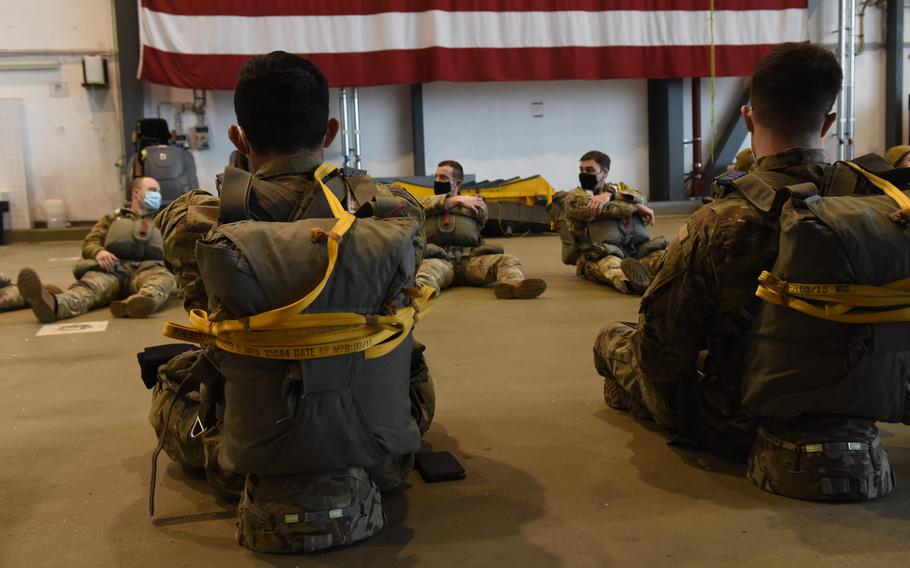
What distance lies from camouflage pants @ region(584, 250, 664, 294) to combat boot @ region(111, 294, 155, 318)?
2658 mm

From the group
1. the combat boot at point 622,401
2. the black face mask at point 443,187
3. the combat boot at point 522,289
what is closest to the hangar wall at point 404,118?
the black face mask at point 443,187

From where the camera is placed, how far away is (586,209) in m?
5.55

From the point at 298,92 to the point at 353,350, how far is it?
621mm

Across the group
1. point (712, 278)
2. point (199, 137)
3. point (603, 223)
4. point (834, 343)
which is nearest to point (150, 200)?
point (603, 223)

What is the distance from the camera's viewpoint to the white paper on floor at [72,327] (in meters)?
4.36

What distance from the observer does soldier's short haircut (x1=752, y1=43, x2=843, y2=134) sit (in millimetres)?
2068

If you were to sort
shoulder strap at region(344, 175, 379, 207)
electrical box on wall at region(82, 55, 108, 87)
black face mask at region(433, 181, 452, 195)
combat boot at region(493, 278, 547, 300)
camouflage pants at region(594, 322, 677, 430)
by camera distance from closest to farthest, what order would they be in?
1. shoulder strap at region(344, 175, 379, 207)
2. camouflage pants at region(594, 322, 677, 430)
3. combat boot at region(493, 278, 547, 300)
4. black face mask at region(433, 181, 452, 195)
5. electrical box on wall at region(82, 55, 108, 87)

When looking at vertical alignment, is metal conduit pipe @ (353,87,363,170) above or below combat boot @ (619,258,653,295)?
above

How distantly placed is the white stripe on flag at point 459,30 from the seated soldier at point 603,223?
4.89 metres

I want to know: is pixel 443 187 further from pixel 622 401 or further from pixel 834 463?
pixel 834 463

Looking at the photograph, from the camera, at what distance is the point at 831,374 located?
1839 mm

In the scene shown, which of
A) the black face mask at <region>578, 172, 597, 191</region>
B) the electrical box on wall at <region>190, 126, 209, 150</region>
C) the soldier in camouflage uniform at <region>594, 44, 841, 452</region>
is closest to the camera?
the soldier in camouflage uniform at <region>594, 44, 841, 452</region>

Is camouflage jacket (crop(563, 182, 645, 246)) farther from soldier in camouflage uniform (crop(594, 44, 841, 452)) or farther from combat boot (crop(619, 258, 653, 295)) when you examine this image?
soldier in camouflage uniform (crop(594, 44, 841, 452))

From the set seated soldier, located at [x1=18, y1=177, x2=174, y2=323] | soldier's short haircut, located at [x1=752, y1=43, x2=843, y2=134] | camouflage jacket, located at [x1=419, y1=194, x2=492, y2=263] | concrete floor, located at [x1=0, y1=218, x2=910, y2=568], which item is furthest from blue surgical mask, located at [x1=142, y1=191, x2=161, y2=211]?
soldier's short haircut, located at [x1=752, y1=43, x2=843, y2=134]
